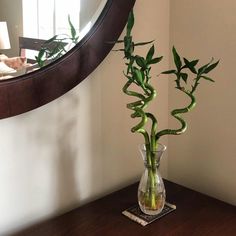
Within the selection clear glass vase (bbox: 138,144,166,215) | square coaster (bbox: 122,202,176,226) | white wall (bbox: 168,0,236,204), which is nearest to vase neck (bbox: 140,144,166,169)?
clear glass vase (bbox: 138,144,166,215)

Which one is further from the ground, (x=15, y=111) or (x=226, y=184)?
(x=15, y=111)

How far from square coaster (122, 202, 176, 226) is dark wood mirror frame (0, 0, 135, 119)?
1.33 ft

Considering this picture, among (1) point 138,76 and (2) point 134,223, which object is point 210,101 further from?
Answer: (2) point 134,223

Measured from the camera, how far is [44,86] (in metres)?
1.02

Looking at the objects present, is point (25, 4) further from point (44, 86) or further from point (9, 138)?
point (9, 138)

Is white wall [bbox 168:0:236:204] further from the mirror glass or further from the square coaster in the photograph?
the mirror glass

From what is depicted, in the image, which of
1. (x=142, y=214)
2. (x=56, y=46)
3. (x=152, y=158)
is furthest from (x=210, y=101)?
(x=56, y=46)

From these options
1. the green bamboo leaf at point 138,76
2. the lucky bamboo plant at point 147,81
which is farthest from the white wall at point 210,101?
the green bamboo leaf at point 138,76

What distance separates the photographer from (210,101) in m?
1.28

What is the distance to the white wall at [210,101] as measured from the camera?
47.8 inches

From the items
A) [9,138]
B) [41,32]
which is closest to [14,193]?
[9,138]

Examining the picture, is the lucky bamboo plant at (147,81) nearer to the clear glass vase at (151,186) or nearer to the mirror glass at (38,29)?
the clear glass vase at (151,186)

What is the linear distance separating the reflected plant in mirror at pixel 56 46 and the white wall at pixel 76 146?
127 mm

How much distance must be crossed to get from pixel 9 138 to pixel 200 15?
720 millimetres
